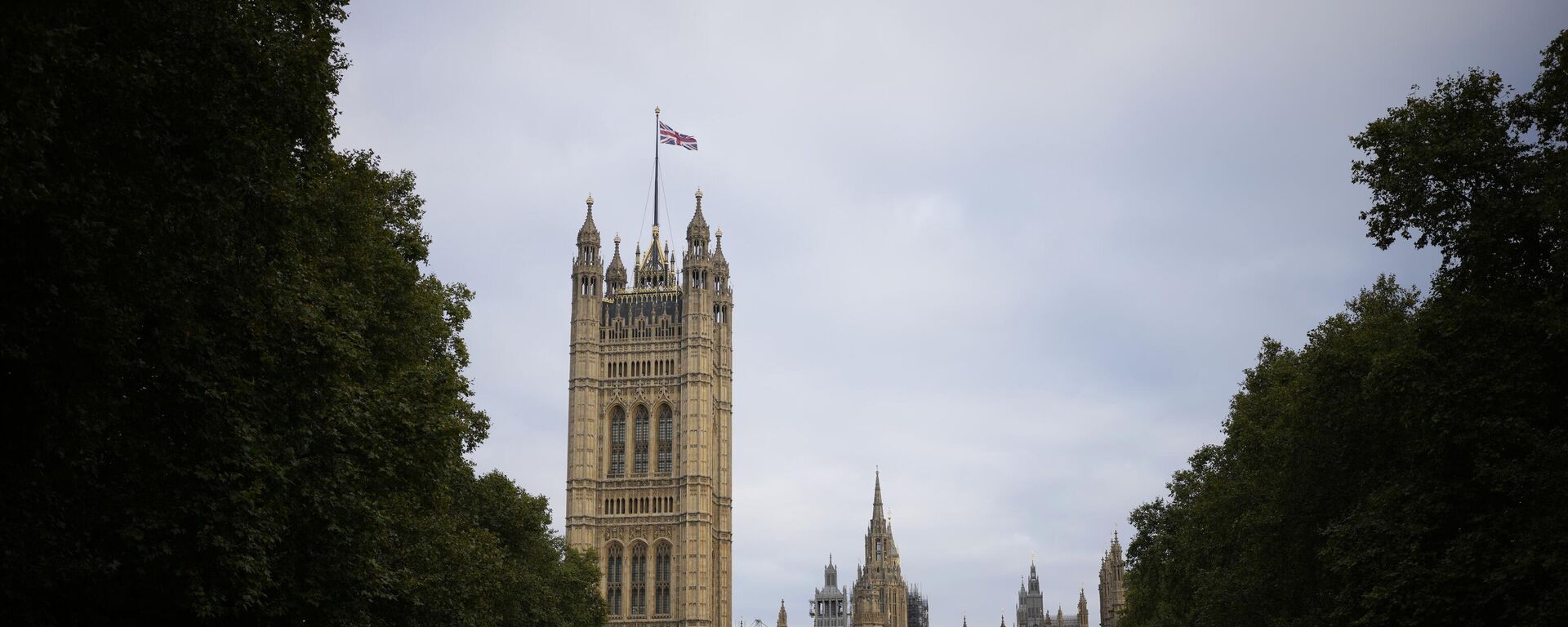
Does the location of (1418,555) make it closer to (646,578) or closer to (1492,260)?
(1492,260)

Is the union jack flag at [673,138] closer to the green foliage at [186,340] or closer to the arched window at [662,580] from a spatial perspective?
the arched window at [662,580]

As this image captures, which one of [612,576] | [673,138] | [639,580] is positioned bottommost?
[639,580]

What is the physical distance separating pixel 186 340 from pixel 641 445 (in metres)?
96.5

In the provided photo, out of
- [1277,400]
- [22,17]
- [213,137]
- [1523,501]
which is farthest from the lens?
[1277,400]

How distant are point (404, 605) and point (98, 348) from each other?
1414 cm

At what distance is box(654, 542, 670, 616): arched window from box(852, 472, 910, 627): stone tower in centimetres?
4018

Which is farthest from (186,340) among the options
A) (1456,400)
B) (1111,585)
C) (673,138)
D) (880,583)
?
(880,583)

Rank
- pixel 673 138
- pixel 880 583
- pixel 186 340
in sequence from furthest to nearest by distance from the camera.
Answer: pixel 880 583, pixel 673 138, pixel 186 340

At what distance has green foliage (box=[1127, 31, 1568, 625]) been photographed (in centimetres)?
2756

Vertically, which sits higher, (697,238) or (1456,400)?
(697,238)

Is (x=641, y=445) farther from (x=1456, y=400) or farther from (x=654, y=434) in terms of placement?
(x=1456, y=400)

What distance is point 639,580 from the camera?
115 m

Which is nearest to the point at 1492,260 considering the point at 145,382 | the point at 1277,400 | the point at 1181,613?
the point at 1277,400

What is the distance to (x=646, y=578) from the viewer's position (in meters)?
115
